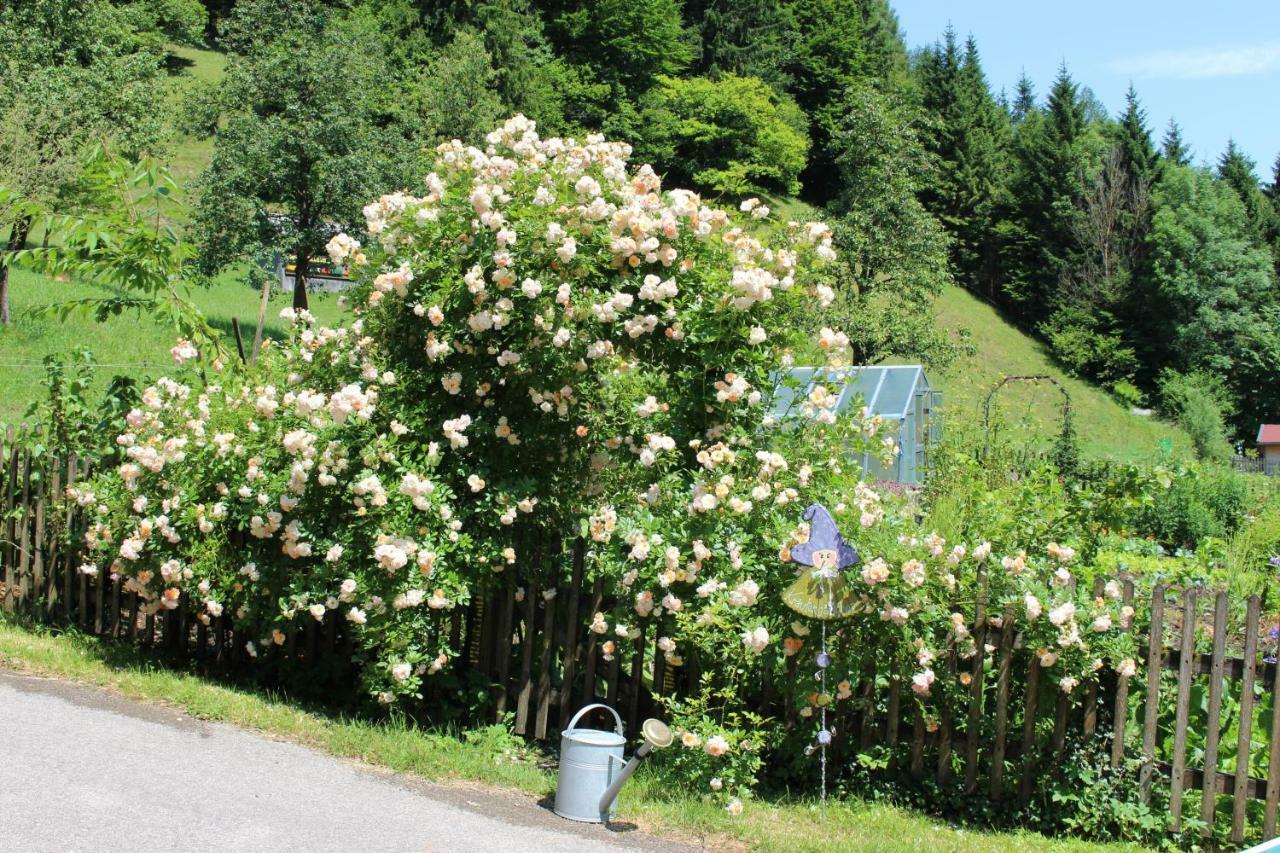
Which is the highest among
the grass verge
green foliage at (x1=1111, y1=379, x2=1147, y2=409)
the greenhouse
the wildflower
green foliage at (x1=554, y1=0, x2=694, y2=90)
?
green foliage at (x1=554, y1=0, x2=694, y2=90)

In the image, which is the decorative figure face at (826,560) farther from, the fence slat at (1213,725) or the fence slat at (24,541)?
the fence slat at (24,541)

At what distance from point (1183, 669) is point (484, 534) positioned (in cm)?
335

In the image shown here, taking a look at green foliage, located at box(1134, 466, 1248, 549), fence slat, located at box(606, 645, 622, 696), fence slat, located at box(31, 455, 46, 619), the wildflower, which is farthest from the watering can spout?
green foliage, located at box(1134, 466, 1248, 549)

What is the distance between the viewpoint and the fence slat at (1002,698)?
5.01 metres

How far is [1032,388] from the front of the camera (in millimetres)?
44156

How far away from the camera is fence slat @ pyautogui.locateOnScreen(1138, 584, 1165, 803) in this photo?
4.89 meters

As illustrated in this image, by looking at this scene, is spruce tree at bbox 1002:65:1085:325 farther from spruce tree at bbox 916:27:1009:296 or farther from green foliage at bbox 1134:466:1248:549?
green foliage at bbox 1134:466:1248:549

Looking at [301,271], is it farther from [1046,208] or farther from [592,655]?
[1046,208]

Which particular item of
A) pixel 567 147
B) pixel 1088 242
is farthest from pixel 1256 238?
pixel 567 147

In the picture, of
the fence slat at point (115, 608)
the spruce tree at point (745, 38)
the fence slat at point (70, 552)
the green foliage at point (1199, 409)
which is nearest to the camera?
the fence slat at point (70, 552)

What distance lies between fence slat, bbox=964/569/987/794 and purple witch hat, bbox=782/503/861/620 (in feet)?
1.95

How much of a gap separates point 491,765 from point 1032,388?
42.2 m

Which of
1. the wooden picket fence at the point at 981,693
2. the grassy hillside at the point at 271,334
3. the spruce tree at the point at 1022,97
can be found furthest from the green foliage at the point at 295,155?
the spruce tree at the point at 1022,97

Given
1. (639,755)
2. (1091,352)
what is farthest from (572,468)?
(1091,352)
